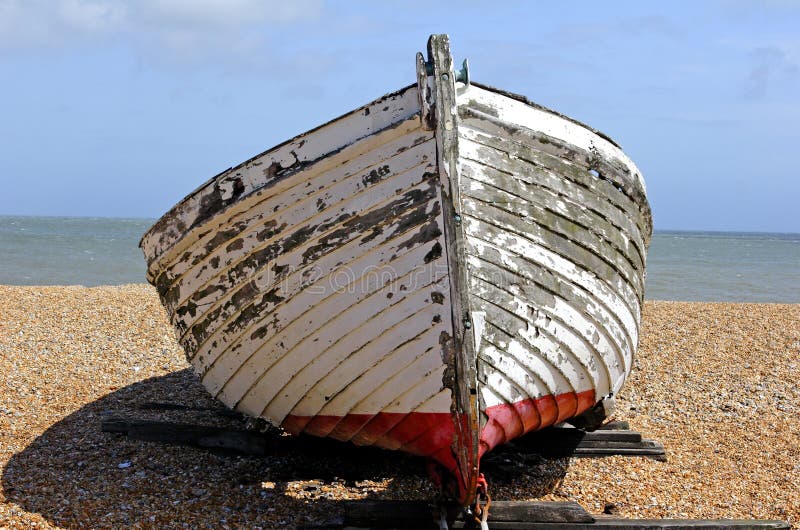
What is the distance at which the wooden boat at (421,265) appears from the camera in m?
3.66

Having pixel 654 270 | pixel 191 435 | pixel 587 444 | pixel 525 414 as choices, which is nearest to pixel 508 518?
pixel 525 414

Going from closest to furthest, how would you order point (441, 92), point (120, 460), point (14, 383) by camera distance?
point (441, 92) → point (120, 460) → point (14, 383)

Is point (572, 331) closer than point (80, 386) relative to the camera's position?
Yes

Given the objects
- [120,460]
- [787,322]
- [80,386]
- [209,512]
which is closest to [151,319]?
[80,386]

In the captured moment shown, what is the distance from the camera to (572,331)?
13.5 feet

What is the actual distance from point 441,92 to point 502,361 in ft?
4.48

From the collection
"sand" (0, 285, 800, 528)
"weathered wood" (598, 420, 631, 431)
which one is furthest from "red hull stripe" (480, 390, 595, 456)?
"weathered wood" (598, 420, 631, 431)

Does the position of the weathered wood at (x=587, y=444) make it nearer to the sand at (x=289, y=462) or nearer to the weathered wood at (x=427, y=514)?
the sand at (x=289, y=462)

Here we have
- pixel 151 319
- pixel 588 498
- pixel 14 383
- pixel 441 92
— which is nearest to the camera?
pixel 441 92

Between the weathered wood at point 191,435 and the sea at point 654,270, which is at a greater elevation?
the weathered wood at point 191,435

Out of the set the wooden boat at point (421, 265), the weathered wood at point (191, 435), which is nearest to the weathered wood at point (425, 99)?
the wooden boat at point (421, 265)

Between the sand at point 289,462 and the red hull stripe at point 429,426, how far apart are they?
1.50ft

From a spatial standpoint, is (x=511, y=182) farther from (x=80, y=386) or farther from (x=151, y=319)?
(x=151, y=319)

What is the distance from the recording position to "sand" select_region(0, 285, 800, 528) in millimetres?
4234
